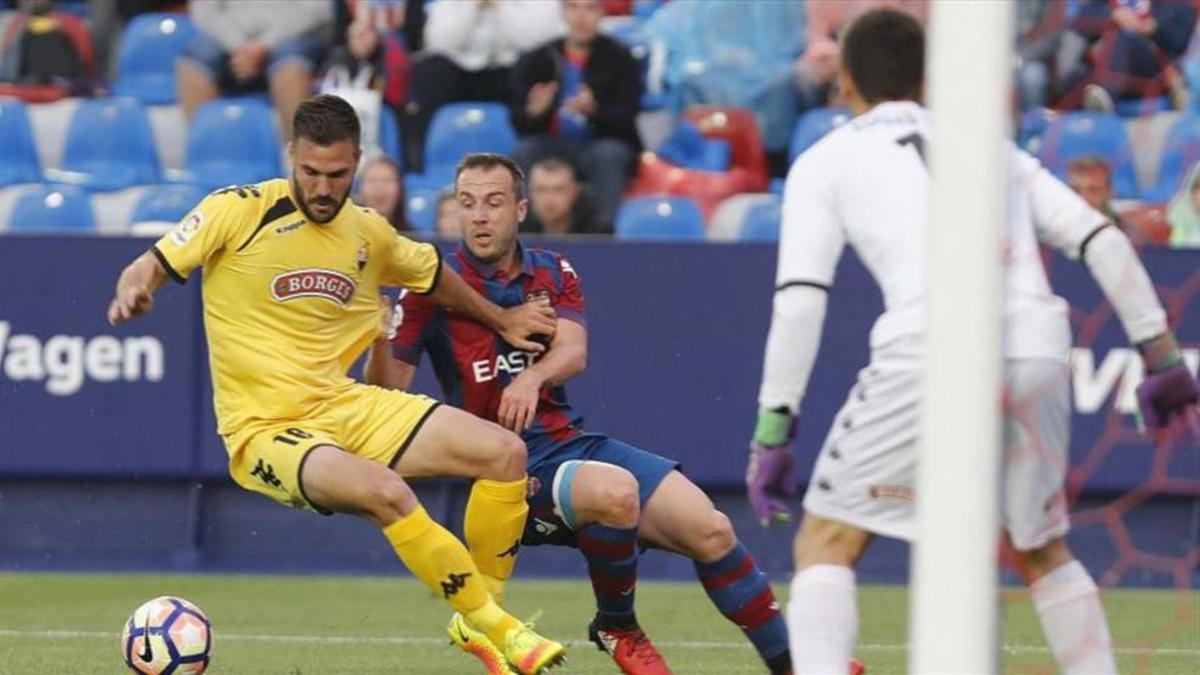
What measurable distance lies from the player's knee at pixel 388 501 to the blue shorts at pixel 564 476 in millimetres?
559

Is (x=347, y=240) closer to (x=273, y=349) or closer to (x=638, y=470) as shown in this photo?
(x=273, y=349)

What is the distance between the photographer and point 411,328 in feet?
23.0

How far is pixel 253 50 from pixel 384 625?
219 inches

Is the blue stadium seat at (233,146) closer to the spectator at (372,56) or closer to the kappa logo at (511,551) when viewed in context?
the spectator at (372,56)

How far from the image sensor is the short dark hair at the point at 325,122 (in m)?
6.44

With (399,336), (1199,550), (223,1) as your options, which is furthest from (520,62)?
(399,336)

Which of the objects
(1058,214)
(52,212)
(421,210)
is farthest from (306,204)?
(52,212)

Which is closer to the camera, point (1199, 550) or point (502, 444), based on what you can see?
point (502, 444)

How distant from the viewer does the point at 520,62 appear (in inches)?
491

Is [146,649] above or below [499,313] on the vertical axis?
below

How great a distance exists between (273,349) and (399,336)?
1.72 ft

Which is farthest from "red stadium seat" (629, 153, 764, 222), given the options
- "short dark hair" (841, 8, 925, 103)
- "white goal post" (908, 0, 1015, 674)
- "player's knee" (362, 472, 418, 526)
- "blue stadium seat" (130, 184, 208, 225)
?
"white goal post" (908, 0, 1015, 674)

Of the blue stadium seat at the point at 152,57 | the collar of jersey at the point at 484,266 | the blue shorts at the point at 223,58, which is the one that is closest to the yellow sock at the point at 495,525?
the collar of jersey at the point at 484,266

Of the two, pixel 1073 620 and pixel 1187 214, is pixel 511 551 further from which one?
pixel 1187 214
